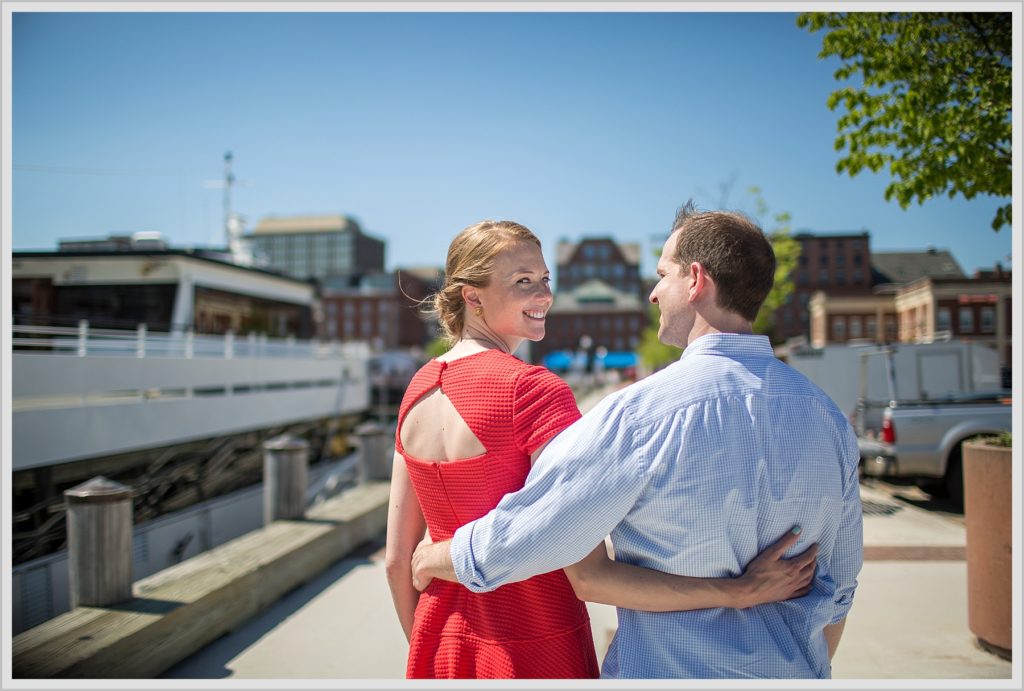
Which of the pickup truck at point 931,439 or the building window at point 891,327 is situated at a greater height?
the building window at point 891,327

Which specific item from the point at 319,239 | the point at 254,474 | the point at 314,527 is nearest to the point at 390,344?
the point at 319,239

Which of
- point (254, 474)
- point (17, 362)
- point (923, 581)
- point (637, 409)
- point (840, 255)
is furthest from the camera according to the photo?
point (840, 255)

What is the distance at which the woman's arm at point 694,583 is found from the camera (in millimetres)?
1454

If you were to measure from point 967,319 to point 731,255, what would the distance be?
36.7ft

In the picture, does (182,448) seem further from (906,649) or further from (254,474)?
(906,649)

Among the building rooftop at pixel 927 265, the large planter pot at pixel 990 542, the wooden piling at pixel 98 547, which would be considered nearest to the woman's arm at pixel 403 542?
the wooden piling at pixel 98 547

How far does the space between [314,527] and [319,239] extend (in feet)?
433

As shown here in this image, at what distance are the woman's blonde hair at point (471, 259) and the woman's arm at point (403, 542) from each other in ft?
1.27

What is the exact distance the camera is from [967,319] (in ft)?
35.4

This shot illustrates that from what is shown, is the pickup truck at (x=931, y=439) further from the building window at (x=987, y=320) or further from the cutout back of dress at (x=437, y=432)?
the cutout back of dress at (x=437, y=432)

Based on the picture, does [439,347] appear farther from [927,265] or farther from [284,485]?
[284,485]

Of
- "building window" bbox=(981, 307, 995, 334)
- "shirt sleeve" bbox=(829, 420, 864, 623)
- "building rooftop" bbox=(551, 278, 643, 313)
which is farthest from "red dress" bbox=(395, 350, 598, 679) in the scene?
"building rooftop" bbox=(551, 278, 643, 313)

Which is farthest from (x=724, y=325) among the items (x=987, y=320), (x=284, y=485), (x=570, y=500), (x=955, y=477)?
(x=987, y=320)

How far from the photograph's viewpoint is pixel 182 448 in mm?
11469
